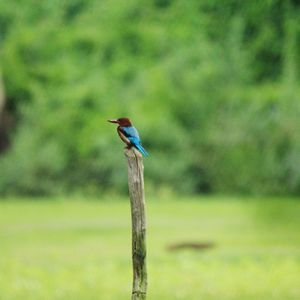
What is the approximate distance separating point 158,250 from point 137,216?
36.4ft

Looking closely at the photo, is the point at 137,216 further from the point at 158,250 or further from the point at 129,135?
the point at 158,250

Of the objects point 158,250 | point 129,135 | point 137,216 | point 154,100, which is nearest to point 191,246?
point 158,250

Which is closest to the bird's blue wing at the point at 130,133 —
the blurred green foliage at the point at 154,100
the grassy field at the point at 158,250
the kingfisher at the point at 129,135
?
the kingfisher at the point at 129,135

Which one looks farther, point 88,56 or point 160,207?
point 88,56

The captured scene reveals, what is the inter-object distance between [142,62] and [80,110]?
8.42ft

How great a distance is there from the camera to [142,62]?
105 feet

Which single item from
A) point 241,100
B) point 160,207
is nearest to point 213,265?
point 160,207

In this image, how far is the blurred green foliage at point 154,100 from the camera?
28.4m

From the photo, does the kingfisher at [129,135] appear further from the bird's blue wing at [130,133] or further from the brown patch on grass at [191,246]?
the brown patch on grass at [191,246]

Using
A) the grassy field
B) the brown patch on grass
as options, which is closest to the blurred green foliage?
the grassy field

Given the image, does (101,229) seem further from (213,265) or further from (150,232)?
(213,265)

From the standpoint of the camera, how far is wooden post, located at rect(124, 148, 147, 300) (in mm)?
10250

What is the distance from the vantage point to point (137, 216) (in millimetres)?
10414

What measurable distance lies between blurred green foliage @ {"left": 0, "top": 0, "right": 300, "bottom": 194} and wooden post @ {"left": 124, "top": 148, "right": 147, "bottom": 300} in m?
15.4
